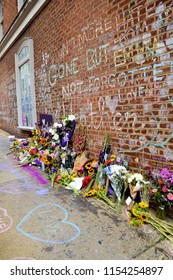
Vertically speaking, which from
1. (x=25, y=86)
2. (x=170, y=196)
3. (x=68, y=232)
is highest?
(x=25, y=86)

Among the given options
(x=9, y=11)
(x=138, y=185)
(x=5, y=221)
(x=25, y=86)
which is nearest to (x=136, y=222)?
(x=138, y=185)

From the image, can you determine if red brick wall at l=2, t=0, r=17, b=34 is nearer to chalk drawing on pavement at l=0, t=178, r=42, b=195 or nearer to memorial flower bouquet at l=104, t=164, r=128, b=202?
chalk drawing on pavement at l=0, t=178, r=42, b=195

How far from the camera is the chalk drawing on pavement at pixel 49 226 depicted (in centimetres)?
207

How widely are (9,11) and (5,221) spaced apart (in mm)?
8931

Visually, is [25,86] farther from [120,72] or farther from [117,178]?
[117,178]

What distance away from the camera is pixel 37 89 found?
20.3 ft

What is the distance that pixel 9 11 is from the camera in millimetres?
8273

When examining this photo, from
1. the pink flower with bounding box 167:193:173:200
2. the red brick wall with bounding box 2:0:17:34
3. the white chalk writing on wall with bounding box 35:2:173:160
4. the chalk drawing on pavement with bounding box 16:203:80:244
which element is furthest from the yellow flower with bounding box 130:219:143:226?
the red brick wall with bounding box 2:0:17:34

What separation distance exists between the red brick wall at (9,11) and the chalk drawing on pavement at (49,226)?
A: 26.3ft

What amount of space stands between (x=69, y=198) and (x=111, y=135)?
3.92ft

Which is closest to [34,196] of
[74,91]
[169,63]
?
[74,91]

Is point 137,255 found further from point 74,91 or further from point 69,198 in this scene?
point 74,91

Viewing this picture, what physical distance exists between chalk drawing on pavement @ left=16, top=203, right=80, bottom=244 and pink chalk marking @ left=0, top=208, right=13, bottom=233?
0.12 meters

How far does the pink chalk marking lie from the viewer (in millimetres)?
2236
